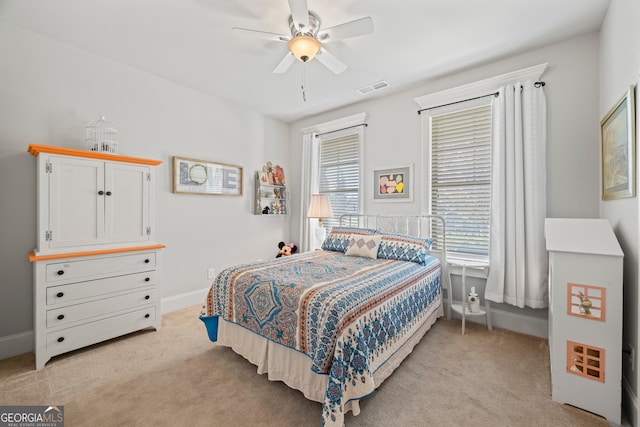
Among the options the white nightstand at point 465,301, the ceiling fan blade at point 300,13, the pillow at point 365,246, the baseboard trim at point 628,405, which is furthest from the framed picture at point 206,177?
the baseboard trim at point 628,405

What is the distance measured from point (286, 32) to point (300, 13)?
2.02ft

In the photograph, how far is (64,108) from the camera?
2594 millimetres

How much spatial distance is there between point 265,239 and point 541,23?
408 centimetres

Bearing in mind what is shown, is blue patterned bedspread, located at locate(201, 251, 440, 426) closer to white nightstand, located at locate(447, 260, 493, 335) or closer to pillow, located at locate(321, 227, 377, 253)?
white nightstand, located at locate(447, 260, 493, 335)

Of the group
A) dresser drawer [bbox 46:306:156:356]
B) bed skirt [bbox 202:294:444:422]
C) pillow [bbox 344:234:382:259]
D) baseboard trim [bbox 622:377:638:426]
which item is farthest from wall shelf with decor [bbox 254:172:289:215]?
baseboard trim [bbox 622:377:638:426]

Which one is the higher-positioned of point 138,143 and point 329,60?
point 329,60

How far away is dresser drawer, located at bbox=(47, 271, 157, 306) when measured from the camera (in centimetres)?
221

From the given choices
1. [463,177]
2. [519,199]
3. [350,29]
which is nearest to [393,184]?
[463,177]

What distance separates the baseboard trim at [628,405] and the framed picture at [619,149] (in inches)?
46.1

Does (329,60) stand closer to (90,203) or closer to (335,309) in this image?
(335,309)

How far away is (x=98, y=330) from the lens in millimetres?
2418

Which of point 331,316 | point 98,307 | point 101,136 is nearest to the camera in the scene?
point 331,316

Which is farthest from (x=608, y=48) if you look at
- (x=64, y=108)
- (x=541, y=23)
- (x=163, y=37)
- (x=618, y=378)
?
(x=64, y=108)

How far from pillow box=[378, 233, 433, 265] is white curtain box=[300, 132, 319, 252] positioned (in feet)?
5.41
